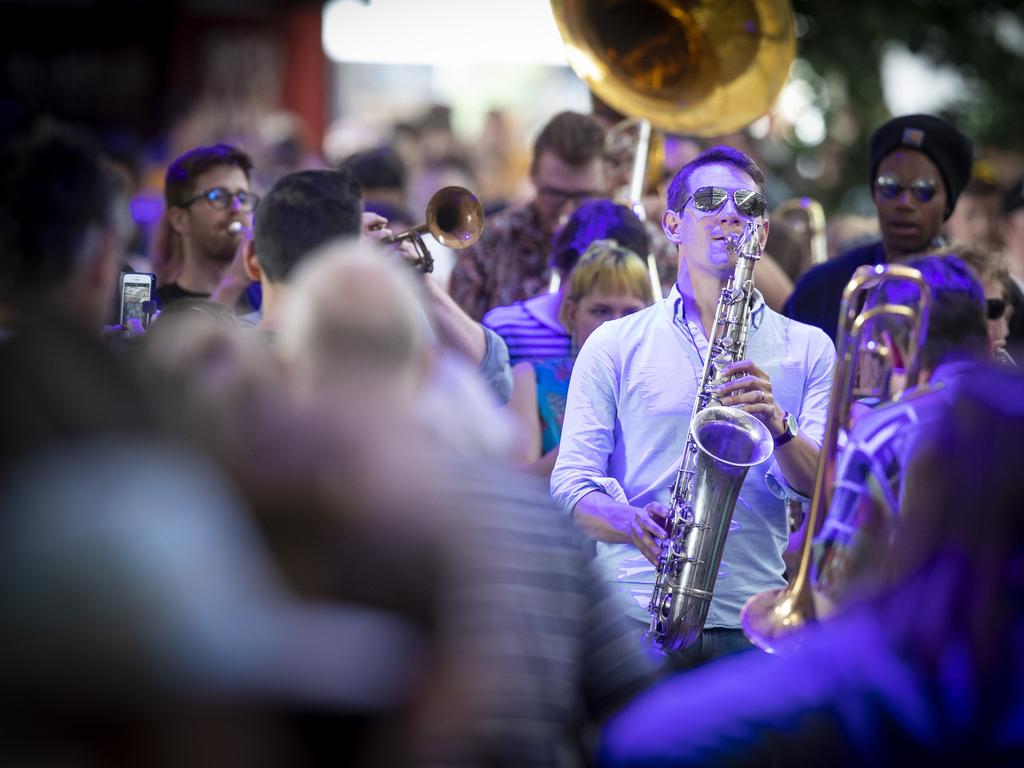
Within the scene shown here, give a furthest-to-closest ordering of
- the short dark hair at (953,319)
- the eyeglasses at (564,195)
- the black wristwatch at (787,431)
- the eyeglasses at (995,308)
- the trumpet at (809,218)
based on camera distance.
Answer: the trumpet at (809,218) → the eyeglasses at (564,195) → the eyeglasses at (995,308) → the black wristwatch at (787,431) → the short dark hair at (953,319)

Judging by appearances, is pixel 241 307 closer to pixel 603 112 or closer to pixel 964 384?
pixel 603 112

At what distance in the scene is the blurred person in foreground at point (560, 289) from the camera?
561 centimetres

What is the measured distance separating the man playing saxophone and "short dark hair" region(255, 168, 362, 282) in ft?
2.62

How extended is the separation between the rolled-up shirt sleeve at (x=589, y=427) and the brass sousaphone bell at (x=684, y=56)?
6.49ft

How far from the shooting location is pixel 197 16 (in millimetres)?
17203

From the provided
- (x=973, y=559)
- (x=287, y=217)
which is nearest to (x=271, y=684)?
(x=973, y=559)

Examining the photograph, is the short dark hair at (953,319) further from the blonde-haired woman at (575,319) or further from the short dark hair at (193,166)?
the short dark hair at (193,166)

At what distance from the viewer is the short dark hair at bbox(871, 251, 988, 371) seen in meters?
3.30

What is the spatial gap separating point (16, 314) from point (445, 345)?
6.64ft

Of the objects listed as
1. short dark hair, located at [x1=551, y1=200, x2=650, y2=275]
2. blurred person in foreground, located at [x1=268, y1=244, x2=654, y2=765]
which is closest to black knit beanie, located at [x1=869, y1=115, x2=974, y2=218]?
short dark hair, located at [x1=551, y1=200, x2=650, y2=275]

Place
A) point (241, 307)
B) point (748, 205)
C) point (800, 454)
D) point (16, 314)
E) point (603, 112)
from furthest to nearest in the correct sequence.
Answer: point (603, 112), point (241, 307), point (748, 205), point (800, 454), point (16, 314)

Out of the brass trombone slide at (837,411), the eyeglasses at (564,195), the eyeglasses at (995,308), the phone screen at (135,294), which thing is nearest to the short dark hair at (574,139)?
the eyeglasses at (564,195)

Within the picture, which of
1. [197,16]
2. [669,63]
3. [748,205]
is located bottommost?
[748,205]

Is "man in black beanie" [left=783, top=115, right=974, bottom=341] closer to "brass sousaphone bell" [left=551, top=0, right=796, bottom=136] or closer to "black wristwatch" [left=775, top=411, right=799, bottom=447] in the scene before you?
"brass sousaphone bell" [left=551, top=0, right=796, bottom=136]
